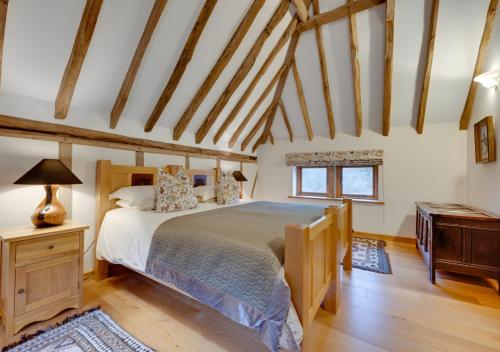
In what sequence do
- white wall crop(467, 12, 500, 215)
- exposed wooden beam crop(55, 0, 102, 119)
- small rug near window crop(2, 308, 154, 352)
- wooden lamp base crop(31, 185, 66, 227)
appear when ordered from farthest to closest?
white wall crop(467, 12, 500, 215) < wooden lamp base crop(31, 185, 66, 227) < exposed wooden beam crop(55, 0, 102, 119) < small rug near window crop(2, 308, 154, 352)

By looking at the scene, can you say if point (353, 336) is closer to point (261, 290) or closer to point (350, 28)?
point (261, 290)

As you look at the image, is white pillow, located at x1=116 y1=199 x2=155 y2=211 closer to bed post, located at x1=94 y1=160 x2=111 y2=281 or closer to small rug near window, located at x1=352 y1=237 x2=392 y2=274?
bed post, located at x1=94 y1=160 x2=111 y2=281

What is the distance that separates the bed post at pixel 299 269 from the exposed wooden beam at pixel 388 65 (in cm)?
287

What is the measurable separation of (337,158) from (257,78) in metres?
2.20

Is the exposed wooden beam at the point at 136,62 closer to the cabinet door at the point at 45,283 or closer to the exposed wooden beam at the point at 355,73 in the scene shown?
the cabinet door at the point at 45,283

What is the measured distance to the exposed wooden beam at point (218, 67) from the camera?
8.52 feet

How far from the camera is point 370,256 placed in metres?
3.28

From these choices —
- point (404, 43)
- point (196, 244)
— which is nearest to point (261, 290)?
point (196, 244)

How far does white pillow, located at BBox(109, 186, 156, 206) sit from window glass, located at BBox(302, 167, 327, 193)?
3452mm

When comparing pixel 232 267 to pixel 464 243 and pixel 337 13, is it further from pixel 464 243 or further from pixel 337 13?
pixel 337 13

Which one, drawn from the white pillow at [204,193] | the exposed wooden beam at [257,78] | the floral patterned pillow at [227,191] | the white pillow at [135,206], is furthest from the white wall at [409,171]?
the white pillow at [135,206]

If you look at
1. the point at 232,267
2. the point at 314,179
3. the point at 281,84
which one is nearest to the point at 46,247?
the point at 232,267

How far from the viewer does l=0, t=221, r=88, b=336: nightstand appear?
1.68 meters

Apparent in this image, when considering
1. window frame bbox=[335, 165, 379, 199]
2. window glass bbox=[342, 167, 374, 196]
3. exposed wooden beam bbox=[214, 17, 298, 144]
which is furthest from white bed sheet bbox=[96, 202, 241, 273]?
window glass bbox=[342, 167, 374, 196]
